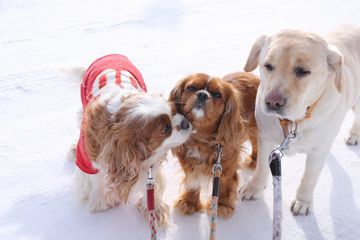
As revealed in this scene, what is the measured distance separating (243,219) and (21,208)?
5.73ft

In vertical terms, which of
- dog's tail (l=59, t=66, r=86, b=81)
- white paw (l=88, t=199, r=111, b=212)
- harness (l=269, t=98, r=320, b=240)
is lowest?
white paw (l=88, t=199, r=111, b=212)

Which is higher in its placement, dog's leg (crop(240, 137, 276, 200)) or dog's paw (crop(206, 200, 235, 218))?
dog's leg (crop(240, 137, 276, 200))

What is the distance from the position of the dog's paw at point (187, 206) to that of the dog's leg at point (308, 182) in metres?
0.75

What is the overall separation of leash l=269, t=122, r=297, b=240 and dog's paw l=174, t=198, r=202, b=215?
89cm

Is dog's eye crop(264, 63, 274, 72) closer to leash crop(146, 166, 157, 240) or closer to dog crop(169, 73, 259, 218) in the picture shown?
dog crop(169, 73, 259, 218)

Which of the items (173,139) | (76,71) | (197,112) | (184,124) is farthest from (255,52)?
(76,71)

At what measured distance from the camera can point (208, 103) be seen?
2498mm

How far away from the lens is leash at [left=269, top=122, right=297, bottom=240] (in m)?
2.10

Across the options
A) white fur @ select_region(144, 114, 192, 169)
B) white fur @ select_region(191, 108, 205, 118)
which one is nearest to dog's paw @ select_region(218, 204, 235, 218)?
white fur @ select_region(144, 114, 192, 169)

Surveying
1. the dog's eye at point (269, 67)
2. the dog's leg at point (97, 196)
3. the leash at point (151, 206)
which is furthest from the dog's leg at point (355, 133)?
the dog's leg at point (97, 196)

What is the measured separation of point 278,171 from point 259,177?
861 mm

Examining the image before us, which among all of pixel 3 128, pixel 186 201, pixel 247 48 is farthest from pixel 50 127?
pixel 247 48

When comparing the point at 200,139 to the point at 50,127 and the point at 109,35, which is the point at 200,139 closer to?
the point at 50,127

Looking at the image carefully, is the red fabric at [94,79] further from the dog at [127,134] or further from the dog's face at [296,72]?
→ the dog's face at [296,72]
